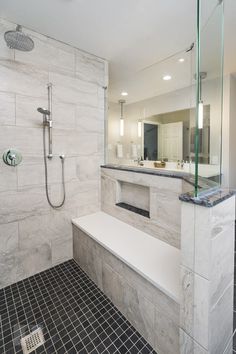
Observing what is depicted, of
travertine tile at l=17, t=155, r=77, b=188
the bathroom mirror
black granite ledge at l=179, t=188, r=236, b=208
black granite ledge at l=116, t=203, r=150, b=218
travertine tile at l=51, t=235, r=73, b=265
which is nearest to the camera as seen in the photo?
black granite ledge at l=179, t=188, r=236, b=208

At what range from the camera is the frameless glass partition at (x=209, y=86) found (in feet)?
3.64

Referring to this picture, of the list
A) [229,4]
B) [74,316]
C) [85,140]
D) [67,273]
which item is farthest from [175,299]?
[229,4]

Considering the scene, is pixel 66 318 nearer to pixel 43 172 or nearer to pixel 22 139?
pixel 43 172

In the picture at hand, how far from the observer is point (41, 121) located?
196 centimetres

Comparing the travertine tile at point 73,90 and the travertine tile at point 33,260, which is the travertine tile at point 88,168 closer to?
the travertine tile at point 73,90

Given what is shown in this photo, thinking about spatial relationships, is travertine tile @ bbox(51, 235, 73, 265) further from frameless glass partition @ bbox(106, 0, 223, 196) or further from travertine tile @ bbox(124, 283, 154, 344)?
frameless glass partition @ bbox(106, 0, 223, 196)

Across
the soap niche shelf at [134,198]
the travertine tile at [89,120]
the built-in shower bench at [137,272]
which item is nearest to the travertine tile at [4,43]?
the travertine tile at [89,120]

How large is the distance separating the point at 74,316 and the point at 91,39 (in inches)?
103

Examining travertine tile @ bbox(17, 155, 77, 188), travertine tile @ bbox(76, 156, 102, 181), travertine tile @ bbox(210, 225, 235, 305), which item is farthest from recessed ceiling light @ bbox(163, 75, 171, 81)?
travertine tile @ bbox(210, 225, 235, 305)

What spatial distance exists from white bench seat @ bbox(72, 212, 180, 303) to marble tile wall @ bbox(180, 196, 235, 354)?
15cm

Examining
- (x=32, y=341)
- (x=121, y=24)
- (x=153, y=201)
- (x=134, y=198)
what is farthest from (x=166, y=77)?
(x=32, y=341)

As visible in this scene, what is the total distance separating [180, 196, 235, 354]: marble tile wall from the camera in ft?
2.94

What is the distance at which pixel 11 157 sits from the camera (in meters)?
1.76

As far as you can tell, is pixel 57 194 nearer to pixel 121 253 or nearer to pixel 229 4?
pixel 121 253
